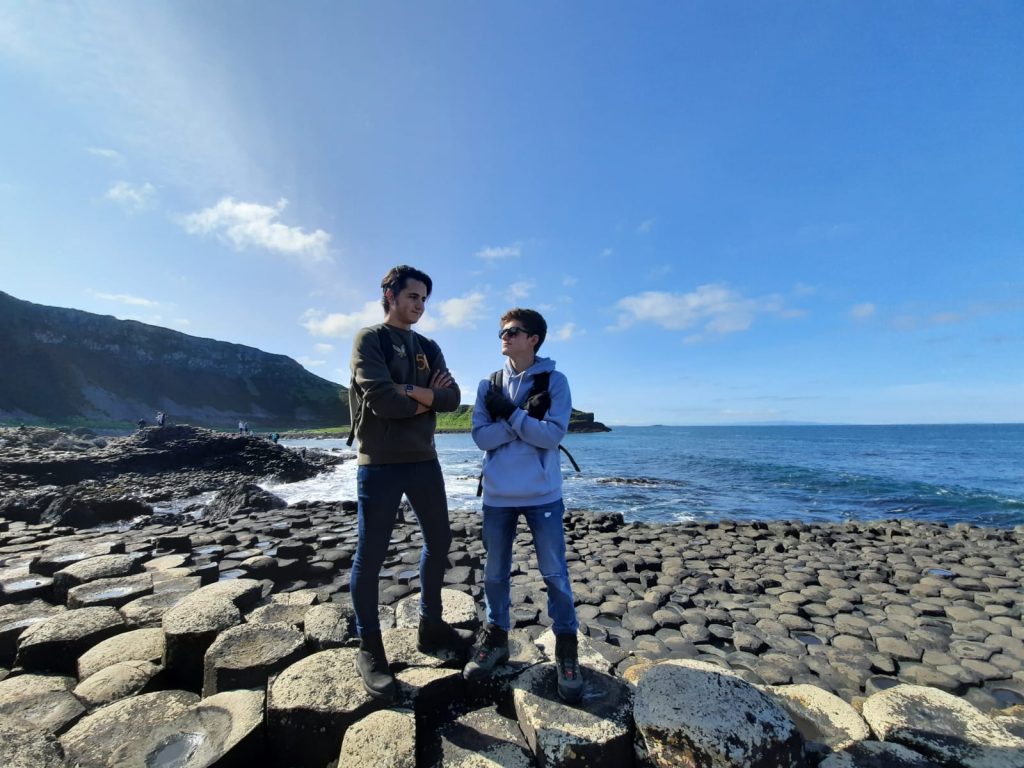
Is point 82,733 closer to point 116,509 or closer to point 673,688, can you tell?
point 673,688

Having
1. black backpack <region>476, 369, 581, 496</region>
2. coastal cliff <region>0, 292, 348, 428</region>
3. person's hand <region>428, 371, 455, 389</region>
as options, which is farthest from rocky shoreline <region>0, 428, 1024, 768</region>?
coastal cliff <region>0, 292, 348, 428</region>

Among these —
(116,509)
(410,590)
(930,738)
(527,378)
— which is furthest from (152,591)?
(116,509)

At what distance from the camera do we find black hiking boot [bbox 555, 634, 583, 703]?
8.45 feet

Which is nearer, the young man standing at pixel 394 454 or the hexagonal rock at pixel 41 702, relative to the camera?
the hexagonal rock at pixel 41 702

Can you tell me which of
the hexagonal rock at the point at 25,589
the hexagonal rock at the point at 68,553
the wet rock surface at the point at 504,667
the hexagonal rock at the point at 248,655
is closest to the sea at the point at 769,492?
the wet rock surface at the point at 504,667

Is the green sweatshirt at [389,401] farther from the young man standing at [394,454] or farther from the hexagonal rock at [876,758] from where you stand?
the hexagonal rock at [876,758]

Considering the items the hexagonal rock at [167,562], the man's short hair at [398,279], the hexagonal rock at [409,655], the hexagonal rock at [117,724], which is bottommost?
the hexagonal rock at [167,562]

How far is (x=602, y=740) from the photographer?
2.29m

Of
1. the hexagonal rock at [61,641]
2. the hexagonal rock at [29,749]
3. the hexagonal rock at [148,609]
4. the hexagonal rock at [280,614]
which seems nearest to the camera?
the hexagonal rock at [29,749]

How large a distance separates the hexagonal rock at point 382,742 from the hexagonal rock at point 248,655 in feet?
2.85

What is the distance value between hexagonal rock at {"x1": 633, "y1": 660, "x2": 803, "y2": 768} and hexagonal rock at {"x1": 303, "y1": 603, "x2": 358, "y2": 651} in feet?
6.65

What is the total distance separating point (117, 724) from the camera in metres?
2.46

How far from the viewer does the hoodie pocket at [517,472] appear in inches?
120

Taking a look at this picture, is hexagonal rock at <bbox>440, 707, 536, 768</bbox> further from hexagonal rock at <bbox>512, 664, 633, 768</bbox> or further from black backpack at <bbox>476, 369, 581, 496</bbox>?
black backpack at <bbox>476, 369, 581, 496</bbox>
